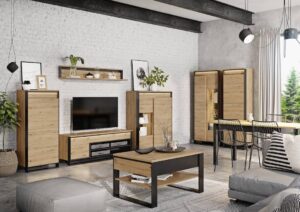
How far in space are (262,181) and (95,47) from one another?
4741 millimetres

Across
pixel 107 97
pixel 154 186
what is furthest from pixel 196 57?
pixel 154 186

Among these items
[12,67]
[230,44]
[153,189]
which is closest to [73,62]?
[12,67]

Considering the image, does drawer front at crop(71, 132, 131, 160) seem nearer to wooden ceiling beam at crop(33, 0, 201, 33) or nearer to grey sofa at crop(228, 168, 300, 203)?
wooden ceiling beam at crop(33, 0, 201, 33)

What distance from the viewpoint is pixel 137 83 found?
8.29 metres

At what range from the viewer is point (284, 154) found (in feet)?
13.4

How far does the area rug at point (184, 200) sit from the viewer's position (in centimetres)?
401

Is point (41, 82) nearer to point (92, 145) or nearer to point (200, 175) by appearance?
point (92, 145)

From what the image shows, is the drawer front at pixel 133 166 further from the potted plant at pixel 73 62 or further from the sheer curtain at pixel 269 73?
the sheer curtain at pixel 269 73

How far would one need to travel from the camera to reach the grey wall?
8305 millimetres

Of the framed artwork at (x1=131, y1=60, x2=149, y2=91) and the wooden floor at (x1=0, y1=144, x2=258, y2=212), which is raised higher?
the framed artwork at (x1=131, y1=60, x2=149, y2=91)

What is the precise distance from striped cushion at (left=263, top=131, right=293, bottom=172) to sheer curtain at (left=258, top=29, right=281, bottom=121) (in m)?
4.15

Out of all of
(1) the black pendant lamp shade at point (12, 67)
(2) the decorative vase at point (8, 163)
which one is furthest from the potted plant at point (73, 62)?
(2) the decorative vase at point (8, 163)

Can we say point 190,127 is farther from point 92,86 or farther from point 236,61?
point 92,86

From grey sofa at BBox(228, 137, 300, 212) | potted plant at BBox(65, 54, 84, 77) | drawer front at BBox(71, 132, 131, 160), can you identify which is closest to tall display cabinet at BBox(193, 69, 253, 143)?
drawer front at BBox(71, 132, 131, 160)
